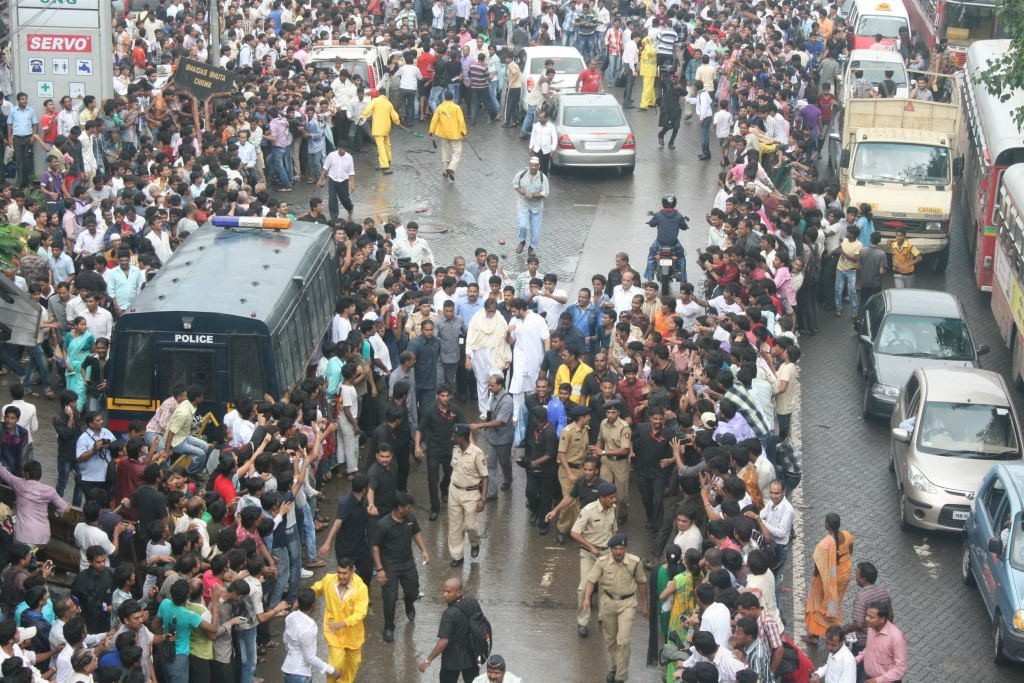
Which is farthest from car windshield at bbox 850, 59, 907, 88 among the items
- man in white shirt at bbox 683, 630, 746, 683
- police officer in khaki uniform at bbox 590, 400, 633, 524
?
man in white shirt at bbox 683, 630, 746, 683

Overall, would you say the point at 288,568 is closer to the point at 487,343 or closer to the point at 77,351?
the point at 77,351

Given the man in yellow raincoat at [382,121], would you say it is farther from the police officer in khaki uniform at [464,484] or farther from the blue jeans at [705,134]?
the police officer in khaki uniform at [464,484]

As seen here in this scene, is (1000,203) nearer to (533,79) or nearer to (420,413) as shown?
(420,413)

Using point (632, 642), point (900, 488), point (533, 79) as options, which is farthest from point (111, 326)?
point (533, 79)

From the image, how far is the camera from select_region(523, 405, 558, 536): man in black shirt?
15.5m

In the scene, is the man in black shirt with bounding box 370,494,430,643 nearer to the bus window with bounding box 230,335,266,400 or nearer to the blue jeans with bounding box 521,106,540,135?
the bus window with bounding box 230,335,266,400

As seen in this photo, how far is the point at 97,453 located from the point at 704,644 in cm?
626

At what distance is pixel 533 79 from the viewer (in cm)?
3122

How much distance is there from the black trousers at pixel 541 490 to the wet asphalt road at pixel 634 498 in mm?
223

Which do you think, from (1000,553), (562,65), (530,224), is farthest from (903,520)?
(562,65)

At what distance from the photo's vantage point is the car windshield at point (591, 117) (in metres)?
27.5

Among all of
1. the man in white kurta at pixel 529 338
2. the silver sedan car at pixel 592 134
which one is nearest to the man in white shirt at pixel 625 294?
the man in white kurta at pixel 529 338

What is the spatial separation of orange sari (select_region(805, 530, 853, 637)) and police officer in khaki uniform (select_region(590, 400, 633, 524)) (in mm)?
2370

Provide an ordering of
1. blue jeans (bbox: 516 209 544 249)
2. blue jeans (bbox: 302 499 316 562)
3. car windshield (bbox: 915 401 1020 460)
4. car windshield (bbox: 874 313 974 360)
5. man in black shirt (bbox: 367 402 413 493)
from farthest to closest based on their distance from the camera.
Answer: blue jeans (bbox: 516 209 544 249) → car windshield (bbox: 874 313 974 360) → car windshield (bbox: 915 401 1020 460) → man in black shirt (bbox: 367 402 413 493) → blue jeans (bbox: 302 499 316 562)
